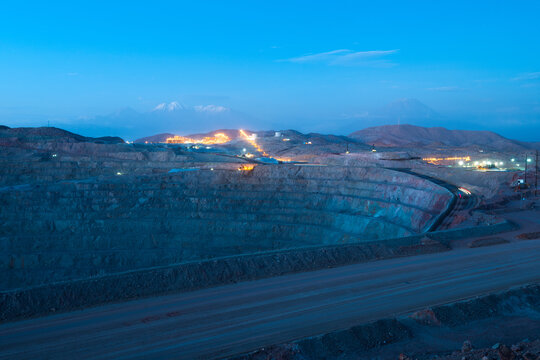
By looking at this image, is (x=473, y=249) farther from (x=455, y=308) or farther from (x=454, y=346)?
(x=454, y=346)

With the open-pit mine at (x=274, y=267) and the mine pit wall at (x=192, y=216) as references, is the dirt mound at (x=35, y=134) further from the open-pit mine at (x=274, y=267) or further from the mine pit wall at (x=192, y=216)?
the open-pit mine at (x=274, y=267)

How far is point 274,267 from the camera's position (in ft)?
54.2

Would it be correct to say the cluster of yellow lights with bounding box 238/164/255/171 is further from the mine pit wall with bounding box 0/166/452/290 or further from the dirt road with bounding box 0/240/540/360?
the dirt road with bounding box 0/240/540/360

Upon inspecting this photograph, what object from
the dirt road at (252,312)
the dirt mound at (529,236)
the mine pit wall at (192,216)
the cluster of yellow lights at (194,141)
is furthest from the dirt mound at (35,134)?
the dirt mound at (529,236)

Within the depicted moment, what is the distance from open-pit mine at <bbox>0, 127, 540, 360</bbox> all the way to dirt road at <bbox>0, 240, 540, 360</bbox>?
0.06 metres

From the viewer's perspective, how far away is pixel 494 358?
8.12 m

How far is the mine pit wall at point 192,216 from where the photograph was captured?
124 feet

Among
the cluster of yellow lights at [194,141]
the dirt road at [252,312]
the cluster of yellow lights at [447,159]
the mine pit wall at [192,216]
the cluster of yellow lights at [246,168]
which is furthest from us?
the cluster of yellow lights at [194,141]

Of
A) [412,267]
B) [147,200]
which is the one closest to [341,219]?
[147,200]

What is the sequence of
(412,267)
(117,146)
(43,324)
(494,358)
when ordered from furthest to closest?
(117,146)
(412,267)
(43,324)
(494,358)

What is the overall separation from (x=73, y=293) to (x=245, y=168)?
41395 millimetres

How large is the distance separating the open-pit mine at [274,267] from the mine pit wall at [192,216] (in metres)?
0.16

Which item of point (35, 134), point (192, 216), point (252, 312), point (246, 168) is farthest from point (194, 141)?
point (252, 312)

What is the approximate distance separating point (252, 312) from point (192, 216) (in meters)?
34.1
